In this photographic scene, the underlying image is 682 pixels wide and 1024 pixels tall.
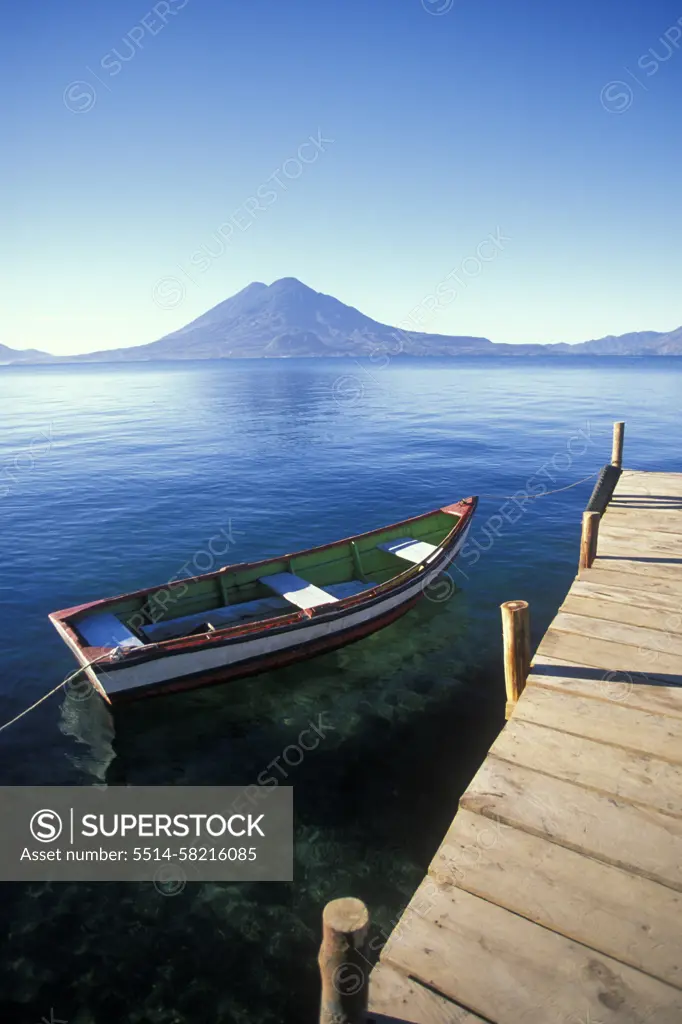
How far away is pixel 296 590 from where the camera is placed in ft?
48.4

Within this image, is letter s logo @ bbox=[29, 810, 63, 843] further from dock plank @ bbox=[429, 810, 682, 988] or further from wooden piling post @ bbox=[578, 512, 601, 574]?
wooden piling post @ bbox=[578, 512, 601, 574]

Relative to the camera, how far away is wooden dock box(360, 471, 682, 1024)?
4691 millimetres

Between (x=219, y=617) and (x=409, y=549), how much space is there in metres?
6.33

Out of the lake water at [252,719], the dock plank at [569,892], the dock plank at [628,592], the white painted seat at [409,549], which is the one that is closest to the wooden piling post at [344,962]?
the dock plank at [569,892]

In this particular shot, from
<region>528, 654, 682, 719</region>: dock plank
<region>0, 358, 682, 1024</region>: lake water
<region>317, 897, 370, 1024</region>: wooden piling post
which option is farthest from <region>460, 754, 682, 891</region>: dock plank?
<region>0, 358, 682, 1024</region>: lake water

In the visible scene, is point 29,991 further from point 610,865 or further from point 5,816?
point 610,865

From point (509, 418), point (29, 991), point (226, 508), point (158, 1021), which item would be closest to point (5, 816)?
point (29, 991)

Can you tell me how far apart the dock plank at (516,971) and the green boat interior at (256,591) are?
8.10 m

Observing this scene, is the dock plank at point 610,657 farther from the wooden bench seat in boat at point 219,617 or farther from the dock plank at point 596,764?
the wooden bench seat in boat at point 219,617

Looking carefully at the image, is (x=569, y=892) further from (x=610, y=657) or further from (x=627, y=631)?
(x=627, y=631)

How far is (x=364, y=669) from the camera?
14.1 m

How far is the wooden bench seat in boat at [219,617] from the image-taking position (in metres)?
13.5

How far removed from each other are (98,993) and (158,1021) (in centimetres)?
93

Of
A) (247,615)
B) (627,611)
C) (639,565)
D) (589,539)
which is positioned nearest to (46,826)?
(247,615)
